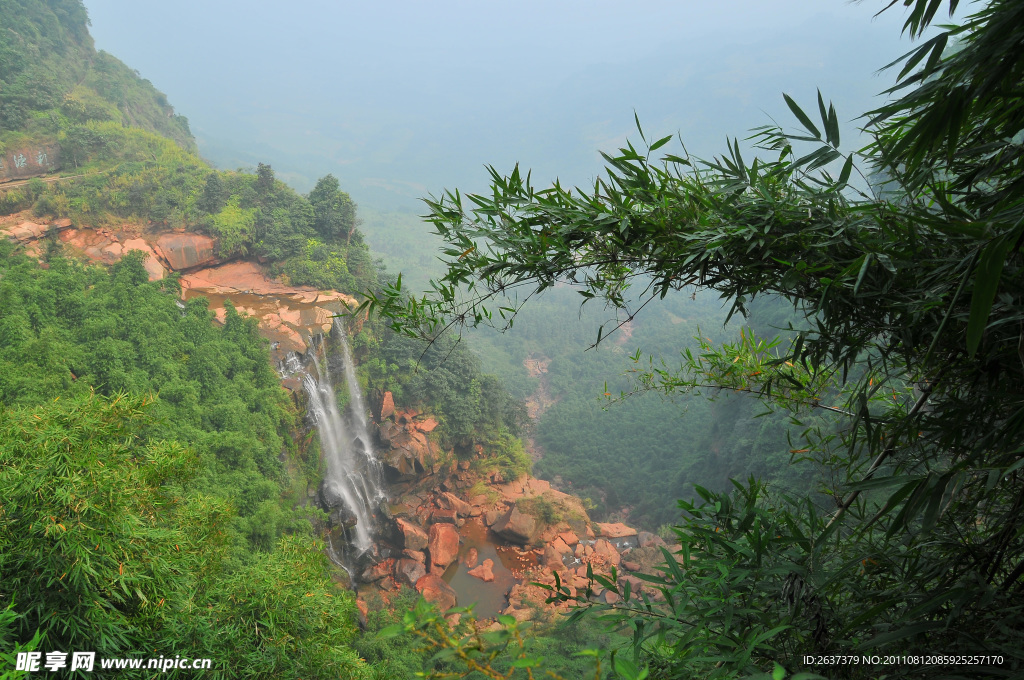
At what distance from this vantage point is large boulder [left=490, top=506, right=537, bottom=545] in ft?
34.1

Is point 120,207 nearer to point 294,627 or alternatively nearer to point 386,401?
point 386,401

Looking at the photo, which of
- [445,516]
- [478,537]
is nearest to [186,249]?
[445,516]

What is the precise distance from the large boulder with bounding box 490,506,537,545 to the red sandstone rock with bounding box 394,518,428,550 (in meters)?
1.61

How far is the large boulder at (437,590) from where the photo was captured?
8.77 meters

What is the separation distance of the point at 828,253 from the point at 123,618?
11.3ft

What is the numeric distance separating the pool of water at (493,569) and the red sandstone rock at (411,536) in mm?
735

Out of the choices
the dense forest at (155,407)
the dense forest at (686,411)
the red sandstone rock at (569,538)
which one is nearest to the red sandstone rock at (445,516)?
the dense forest at (155,407)

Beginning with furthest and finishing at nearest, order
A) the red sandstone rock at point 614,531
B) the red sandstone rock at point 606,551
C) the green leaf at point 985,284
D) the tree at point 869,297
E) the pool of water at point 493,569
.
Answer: the red sandstone rock at point 614,531, the red sandstone rock at point 606,551, the pool of water at point 493,569, the tree at point 869,297, the green leaf at point 985,284

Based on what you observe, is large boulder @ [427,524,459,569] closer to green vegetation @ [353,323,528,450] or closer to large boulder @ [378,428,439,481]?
large boulder @ [378,428,439,481]

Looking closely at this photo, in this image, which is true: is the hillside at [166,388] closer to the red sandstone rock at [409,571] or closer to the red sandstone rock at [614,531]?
the red sandstone rock at [409,571]

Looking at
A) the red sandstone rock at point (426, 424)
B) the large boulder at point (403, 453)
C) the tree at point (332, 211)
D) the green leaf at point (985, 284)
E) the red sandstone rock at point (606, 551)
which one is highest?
the tree at point (332, 211)

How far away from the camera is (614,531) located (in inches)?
462

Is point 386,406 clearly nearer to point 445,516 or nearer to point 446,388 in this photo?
point 446,388

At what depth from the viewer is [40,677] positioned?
2232mm
